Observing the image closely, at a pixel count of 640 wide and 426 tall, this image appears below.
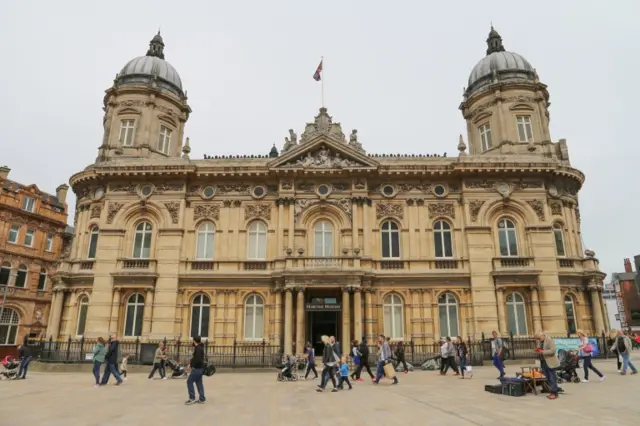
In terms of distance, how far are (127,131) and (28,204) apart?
15823 mm

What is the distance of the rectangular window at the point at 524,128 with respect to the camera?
32.4 m

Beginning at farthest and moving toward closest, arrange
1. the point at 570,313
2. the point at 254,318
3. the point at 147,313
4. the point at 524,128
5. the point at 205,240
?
the point at 524,128
the point at 205,240
the point at 570,313
the point at 254,318
the point at 147,313

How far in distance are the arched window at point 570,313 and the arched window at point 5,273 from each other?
44.0m

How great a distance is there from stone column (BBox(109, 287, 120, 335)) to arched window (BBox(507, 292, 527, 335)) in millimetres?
24404

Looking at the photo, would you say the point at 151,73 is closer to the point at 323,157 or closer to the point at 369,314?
the point at 323,157

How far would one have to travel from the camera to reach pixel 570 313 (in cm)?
2773

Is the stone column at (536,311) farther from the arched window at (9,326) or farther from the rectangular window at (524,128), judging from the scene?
the arched window at (9,326)

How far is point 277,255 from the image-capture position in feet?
91.8

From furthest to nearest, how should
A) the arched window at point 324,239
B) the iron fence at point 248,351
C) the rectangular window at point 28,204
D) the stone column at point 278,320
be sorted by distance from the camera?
the rectangular window at point 28,204 < the arched window at point 324,239 < the stone column at point 278,320 < the iron fence at point 248,351

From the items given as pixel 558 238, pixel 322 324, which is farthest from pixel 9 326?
pixel 558 238

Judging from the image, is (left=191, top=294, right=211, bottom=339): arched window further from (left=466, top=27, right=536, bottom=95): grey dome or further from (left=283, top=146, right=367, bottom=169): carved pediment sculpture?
(left=466, top=27, right=536, bottom=95): grey dome

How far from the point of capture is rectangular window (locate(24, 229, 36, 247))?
39.8 meters

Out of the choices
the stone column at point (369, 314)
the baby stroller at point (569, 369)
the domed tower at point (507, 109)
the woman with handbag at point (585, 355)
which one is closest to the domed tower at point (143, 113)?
the stone column at point (369, 314)

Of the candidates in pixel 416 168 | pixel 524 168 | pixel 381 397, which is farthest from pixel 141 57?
pixel 381 397
